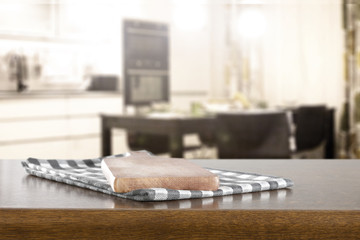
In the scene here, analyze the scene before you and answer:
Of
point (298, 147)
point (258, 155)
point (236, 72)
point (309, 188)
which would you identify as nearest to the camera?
point (309, 188)

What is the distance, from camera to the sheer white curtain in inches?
255

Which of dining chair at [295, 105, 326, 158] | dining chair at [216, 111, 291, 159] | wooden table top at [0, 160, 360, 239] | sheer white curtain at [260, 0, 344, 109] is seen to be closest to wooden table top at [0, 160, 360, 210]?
wooden table top at [0, 160, 360, 239]

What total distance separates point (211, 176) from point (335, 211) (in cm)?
20

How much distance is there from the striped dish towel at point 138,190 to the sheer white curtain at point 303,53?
5.40m

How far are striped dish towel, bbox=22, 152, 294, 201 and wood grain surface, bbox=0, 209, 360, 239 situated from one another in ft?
0.19

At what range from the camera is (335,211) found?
83 cm

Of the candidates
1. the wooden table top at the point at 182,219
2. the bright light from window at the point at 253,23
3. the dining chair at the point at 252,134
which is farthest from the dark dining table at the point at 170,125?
the wooden table top at the point at 182,219

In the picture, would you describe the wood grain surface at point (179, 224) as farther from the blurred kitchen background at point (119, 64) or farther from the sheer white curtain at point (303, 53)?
the sheer white curtain at point (303, 53)

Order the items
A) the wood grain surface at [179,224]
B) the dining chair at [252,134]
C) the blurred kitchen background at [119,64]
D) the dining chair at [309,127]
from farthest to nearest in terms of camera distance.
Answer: the blurred kitchen background at [119,64]
the dining chair at [309,127]
the dining chair at [252,134]
the wood grain surface at [179,224]

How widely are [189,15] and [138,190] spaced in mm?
7096

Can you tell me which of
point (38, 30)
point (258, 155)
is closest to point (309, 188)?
point (258, 155)

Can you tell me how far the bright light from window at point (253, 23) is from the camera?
7168 millimetres

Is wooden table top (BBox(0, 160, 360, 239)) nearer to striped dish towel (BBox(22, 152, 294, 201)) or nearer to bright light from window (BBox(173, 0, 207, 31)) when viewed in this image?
striped dish towel (BBox(22, 152, 294, 201))

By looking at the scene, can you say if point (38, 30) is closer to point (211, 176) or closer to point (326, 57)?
point (326, 57)
